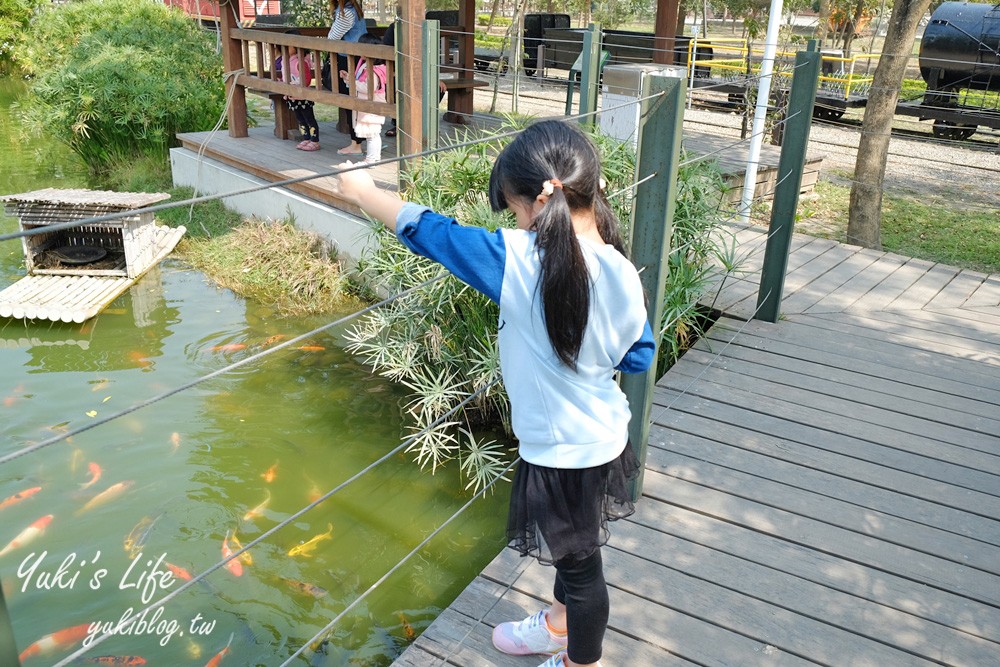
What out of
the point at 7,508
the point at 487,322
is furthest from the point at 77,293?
the point at 487,322

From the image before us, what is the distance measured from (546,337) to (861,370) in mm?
2464

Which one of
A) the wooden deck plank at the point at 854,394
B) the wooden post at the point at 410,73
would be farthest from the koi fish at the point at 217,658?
the wooden post at the point at 410,73

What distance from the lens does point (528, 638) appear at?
6.51 feet

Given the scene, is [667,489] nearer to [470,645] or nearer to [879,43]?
[470,645]

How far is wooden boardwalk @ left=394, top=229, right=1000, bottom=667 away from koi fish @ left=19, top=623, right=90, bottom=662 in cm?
146

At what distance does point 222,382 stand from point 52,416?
841mm

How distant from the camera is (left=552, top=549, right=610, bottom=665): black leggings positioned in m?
1.71

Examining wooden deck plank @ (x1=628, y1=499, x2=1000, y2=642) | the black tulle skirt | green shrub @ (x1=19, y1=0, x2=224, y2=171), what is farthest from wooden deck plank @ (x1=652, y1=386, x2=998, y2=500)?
green shrub @ (x1=19, y1=0, x2=224, y2=171)

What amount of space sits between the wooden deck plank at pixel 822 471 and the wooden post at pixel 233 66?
6108mm

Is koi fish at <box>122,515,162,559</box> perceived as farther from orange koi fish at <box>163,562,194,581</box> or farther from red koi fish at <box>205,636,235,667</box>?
red koi fish at <box>205,636,235,667</box>

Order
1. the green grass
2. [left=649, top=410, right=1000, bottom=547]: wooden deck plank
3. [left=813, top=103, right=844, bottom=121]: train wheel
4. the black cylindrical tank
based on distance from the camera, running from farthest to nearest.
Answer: [left=813, top=103, right=844, bottom=121]: train wheel < the black cylindrical tank < the green grass < [left=649, top=410, right=1000, bottom=547]: wooden deck plank

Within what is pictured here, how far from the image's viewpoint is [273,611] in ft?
9.82

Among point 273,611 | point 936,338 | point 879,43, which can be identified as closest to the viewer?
point 273,611

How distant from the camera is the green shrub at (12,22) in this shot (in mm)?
15859
